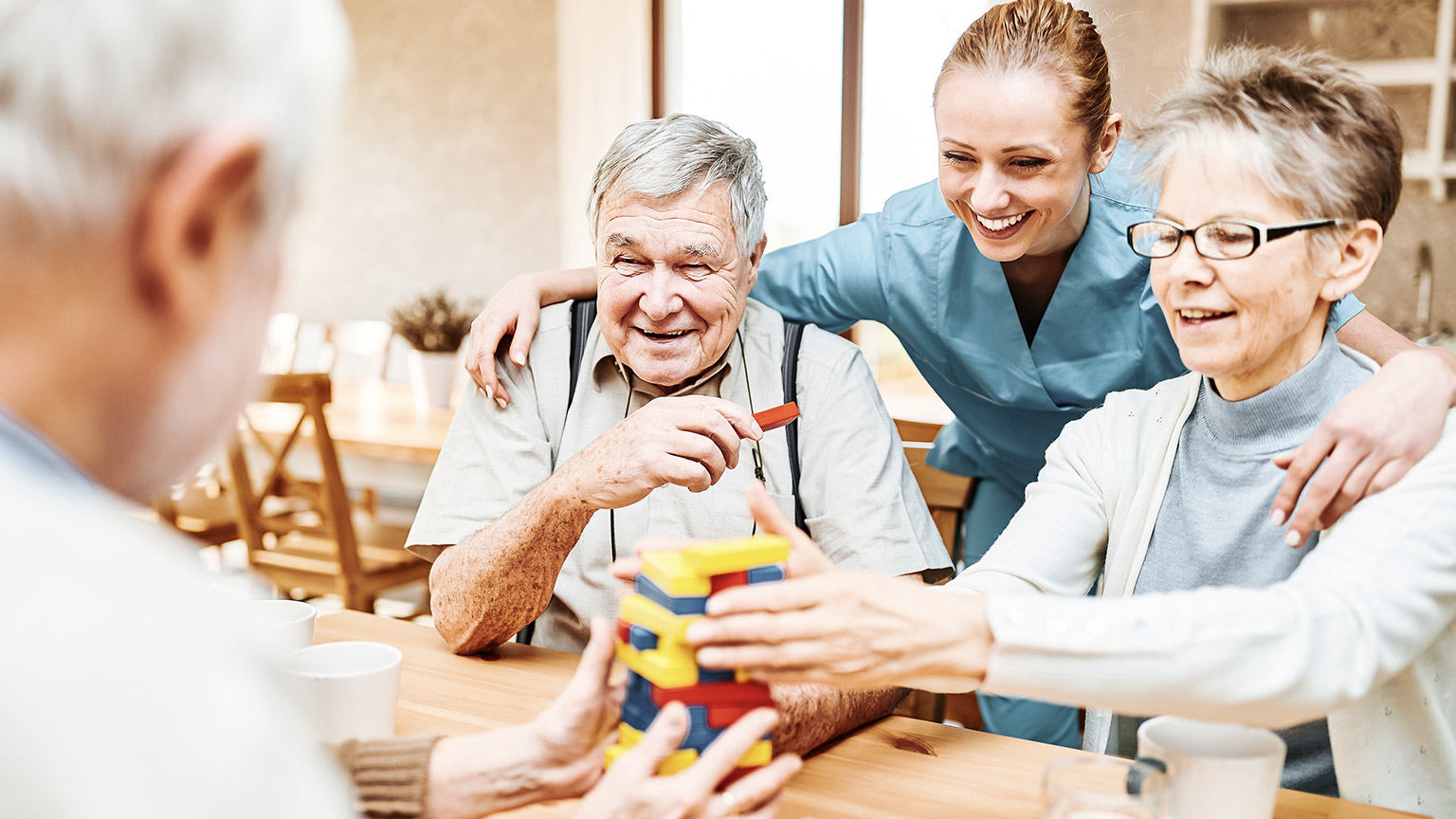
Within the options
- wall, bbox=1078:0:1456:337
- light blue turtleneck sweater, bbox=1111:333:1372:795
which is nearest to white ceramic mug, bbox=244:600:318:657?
light blue turtleneck sweater, bbox=1111:333:1372:795

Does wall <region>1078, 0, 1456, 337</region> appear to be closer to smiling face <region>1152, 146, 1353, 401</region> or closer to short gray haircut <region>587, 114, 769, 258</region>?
short gray haircut <region>587, 114, 769, 258</region>

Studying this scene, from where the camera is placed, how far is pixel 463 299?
5.12m

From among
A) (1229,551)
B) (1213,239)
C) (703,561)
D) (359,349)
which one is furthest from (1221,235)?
(359,349)

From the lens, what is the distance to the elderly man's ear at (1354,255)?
44.3 inches

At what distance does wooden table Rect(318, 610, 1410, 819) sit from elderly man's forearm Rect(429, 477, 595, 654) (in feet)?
0.13

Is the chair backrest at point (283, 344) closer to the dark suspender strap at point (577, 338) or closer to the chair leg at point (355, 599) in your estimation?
the chair leg at point (355, 599)

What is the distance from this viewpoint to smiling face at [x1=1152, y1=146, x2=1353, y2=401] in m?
1.12

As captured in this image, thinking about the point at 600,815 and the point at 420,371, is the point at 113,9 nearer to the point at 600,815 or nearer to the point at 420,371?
the point at 600,815

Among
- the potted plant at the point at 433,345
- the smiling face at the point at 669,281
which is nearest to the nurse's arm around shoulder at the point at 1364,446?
the smiling face at the point at 669,281

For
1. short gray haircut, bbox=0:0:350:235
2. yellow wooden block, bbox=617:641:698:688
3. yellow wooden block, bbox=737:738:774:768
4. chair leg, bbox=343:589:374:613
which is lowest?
chair leg, bbox=343:589:374:613

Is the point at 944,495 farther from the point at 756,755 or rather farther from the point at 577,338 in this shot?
the point at 756,755

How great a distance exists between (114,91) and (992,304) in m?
1.53

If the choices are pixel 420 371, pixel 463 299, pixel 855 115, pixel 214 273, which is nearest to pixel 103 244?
pixel 214 273

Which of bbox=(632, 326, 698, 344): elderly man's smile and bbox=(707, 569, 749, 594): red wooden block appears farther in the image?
bbox=(632, 326, 698, 344): elderly man's smile
